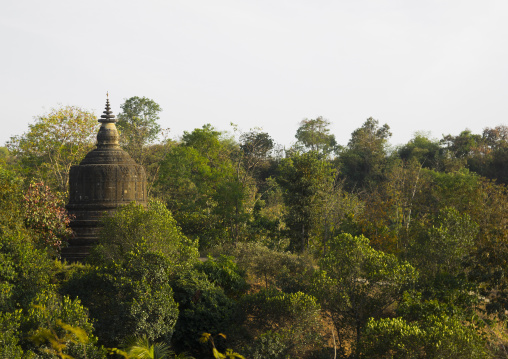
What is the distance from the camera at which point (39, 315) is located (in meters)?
12.5

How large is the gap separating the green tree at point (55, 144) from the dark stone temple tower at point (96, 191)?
32.8ft

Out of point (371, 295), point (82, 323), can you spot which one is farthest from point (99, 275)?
point (371, 295)

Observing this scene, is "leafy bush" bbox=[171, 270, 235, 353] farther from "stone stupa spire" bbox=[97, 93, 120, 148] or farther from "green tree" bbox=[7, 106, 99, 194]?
"green tree" bbox=[7, 106, 99, 194]

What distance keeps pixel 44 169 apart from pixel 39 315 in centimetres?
2267

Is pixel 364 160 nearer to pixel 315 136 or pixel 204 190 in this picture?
pixel 315 136

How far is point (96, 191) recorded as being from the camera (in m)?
22.2

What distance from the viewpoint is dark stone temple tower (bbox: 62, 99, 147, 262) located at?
2169 centimetres

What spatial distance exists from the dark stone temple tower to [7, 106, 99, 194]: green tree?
32.8 feet

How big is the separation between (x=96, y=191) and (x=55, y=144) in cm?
1167

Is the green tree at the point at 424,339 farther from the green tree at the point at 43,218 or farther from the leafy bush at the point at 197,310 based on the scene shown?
the green tree at the point at 43,218

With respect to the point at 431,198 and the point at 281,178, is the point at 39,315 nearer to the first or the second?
the point at 281,178

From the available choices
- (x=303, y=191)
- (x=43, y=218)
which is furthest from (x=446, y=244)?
(x=43, y=218)

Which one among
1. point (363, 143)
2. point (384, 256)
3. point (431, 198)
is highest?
point (363, 143)

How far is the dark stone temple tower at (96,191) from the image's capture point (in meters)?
21.7
